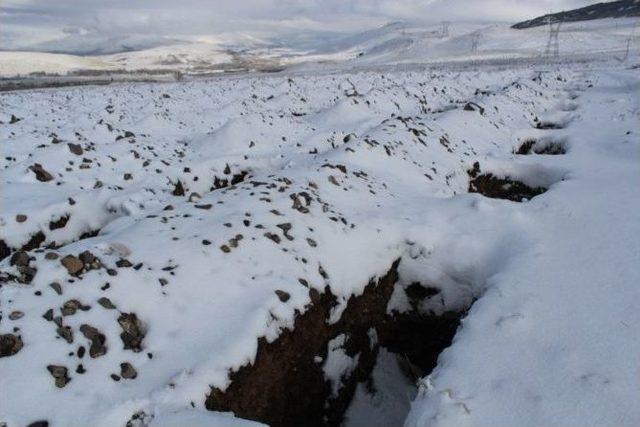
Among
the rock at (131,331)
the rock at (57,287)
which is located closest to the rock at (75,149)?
the rock at (57,287)

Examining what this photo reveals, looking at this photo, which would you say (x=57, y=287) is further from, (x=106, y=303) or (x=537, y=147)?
(x=537, y=147)

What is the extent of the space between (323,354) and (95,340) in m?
3.37

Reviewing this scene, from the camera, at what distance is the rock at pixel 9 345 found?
557 cm

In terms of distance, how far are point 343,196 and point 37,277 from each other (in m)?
6.41

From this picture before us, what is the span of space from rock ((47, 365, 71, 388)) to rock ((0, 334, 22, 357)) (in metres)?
0.50

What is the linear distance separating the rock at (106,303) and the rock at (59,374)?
1.06 metres

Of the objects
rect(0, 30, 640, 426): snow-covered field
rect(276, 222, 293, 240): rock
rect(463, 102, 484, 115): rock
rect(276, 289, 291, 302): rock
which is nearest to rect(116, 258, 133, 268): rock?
rect(0, 30, 640, 426): snow-covered field

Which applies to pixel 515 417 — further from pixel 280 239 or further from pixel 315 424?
pixel 280 239

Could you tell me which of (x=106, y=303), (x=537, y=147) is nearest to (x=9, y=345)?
(x=106, y=303)

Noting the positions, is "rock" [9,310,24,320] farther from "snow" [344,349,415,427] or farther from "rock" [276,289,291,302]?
"snow" [344,349,415,427]

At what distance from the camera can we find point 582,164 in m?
15.1

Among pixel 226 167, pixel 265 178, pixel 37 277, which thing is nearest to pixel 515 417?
pixel 37 277

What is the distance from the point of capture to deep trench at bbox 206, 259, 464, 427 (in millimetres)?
6398

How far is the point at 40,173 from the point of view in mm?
14141
